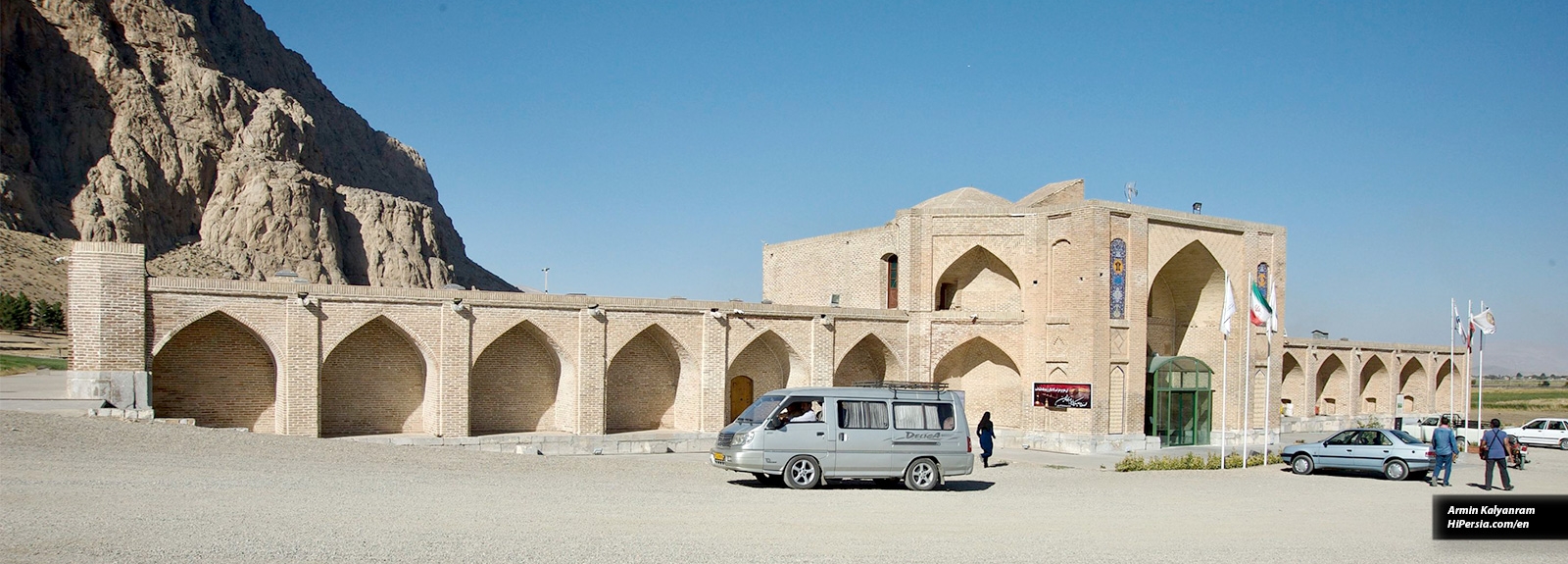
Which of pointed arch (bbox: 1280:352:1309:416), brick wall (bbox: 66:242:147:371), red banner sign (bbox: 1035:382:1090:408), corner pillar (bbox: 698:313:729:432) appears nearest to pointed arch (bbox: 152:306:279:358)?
brick wall (bbox: 66:242:147:371)

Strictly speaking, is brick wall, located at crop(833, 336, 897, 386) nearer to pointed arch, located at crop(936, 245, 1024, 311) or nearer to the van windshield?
pointed arch, located at crop(936, 245, 1024, 311)

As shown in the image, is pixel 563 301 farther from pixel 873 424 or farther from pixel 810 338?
pixel 873 424

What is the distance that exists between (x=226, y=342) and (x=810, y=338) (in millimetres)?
13362

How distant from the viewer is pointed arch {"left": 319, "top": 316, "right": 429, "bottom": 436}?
22500mm

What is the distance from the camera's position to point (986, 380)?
98.8ft

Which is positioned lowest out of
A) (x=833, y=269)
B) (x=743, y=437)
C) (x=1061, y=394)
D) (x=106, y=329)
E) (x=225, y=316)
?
(x=1061, y=394)

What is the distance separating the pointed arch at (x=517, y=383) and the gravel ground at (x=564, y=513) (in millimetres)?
6849

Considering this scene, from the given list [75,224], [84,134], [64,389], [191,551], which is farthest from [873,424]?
[84,134]

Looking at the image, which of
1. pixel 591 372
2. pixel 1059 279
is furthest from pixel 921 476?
pixel 1059 279

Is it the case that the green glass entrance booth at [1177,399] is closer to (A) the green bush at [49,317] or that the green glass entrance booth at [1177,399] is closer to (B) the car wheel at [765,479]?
(B) the car wheel at [765,479]

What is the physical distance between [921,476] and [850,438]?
4.41 ft

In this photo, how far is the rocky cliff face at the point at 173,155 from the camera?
69812 mm

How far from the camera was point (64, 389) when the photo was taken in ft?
64.5

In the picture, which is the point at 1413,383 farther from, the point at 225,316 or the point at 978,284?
the point at 225,316
